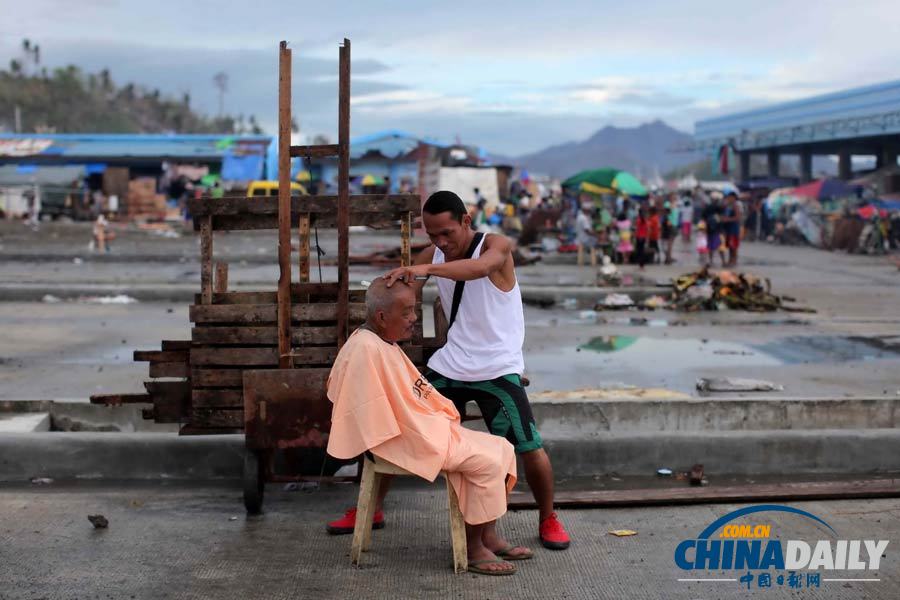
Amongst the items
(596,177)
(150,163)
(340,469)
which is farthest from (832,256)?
(150,163)

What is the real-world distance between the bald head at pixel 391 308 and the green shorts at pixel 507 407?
552 mm

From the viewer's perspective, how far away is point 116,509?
18.3ft

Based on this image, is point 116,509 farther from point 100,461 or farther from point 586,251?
point 586,251

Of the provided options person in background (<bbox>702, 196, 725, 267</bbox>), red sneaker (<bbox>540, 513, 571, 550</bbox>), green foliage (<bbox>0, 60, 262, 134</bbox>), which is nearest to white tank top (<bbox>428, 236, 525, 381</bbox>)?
red sneaker (<bbox>540, 513, 571, 550</bbox>)

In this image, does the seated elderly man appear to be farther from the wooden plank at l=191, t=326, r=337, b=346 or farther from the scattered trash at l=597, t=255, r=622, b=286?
the scattered trash at l=597, t=255, r=622, b=286

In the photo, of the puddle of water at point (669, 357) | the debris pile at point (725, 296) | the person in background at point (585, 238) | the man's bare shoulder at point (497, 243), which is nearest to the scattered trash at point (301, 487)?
the man's bare shoulder at point (497, 243)

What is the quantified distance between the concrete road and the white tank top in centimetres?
90

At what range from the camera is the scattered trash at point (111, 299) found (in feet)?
49.6

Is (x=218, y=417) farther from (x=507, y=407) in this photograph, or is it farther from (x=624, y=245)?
(x=624, y=245)

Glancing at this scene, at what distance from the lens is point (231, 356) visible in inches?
218

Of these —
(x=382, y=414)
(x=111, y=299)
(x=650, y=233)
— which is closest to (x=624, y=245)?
(x=650, y=233)

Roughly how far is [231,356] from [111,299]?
10.5 m

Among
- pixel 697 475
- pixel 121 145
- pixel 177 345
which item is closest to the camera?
pixel 177 345

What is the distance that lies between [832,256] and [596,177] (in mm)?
7331
